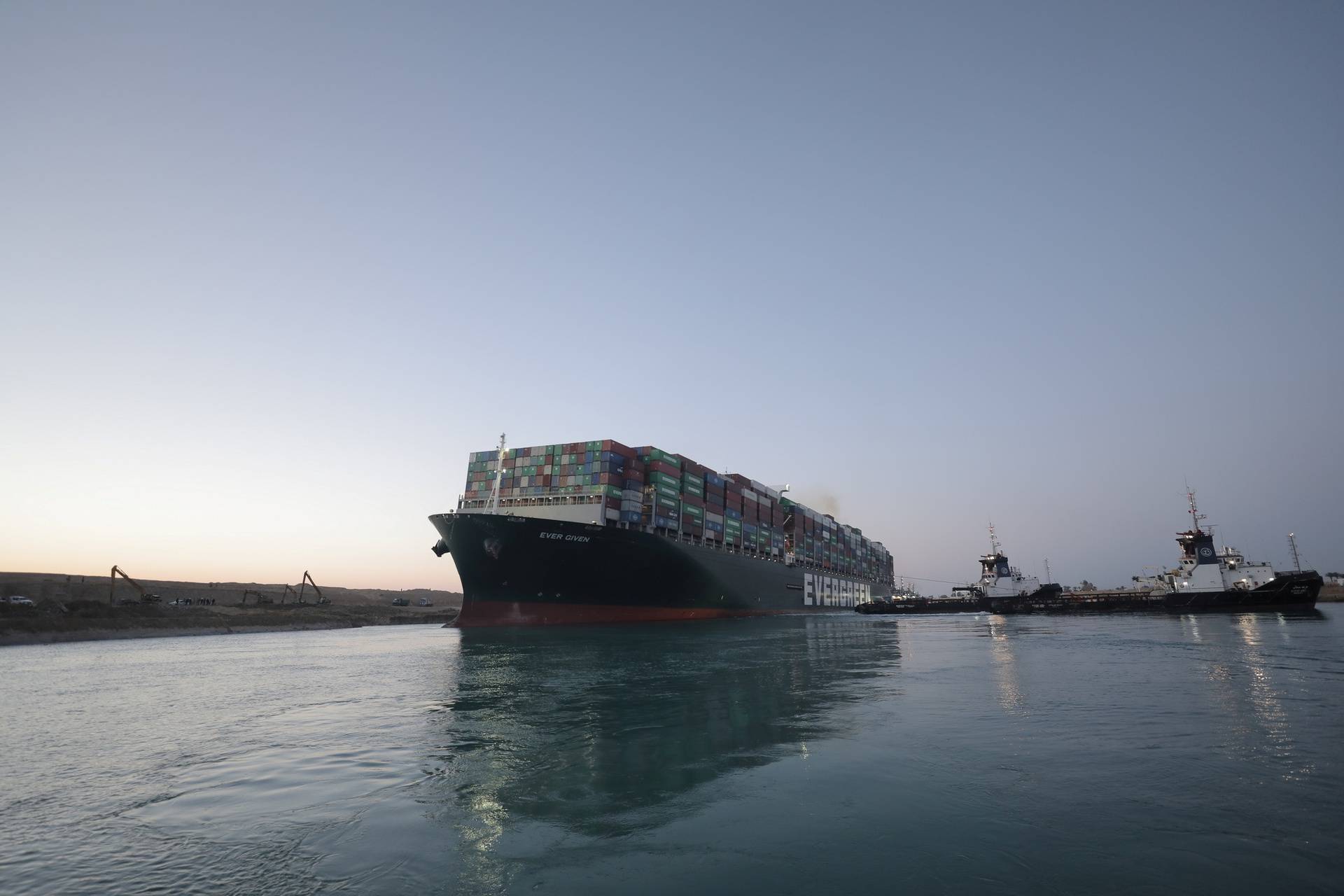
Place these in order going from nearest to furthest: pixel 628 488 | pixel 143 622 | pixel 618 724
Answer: pixel 618 724
pixel 143 622
pixel 628 488

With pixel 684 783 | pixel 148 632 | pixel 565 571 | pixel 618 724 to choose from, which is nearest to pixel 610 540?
pixel 565 571

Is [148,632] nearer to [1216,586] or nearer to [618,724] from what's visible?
[618,724]

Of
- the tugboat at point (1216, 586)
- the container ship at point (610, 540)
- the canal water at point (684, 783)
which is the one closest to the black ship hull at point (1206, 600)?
the tugboat at point (1216, 586)

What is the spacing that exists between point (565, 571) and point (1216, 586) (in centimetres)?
6862

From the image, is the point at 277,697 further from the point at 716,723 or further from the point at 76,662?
the point at 76,662

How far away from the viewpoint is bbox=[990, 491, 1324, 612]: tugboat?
5878 cm

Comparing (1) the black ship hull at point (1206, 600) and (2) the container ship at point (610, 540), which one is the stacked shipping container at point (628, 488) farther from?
(1) the black ship hull at point (1206, 600)

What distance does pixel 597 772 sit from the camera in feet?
32.6

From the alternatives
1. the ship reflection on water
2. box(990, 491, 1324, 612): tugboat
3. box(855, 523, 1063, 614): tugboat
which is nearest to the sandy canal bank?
the ship reflection on water

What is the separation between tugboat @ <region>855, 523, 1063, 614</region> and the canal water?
222 feet

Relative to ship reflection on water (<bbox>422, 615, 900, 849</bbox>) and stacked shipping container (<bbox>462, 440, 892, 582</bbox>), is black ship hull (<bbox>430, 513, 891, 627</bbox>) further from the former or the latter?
ship reflection on water (<bbox>422, 615, 900, 849</bbox>)

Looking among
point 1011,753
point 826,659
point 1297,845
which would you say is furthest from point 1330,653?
point 1297,845

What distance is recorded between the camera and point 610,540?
46.0m

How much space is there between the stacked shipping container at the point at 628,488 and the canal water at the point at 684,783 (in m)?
31.9
